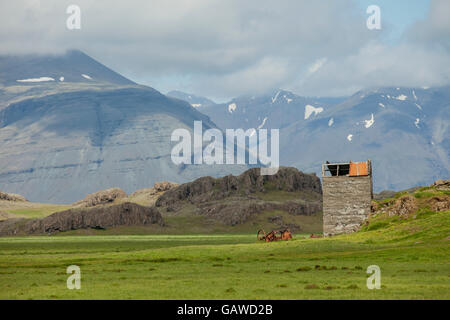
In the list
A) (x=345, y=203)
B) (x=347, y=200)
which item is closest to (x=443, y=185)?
(x=347, y=200)

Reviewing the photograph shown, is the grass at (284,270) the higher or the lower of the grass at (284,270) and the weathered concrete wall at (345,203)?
the lower

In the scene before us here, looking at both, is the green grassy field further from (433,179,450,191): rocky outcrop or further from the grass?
(433,179,450,191): rocky outcrop

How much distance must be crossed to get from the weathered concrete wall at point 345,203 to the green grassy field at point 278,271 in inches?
260

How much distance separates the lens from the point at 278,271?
6138 cm

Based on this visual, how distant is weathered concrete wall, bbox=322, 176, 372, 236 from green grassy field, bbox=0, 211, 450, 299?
6.62m

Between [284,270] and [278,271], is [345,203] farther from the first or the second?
[278,271]

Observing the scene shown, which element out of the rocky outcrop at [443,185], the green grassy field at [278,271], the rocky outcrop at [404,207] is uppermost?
the rocky outcrop at [443,185]

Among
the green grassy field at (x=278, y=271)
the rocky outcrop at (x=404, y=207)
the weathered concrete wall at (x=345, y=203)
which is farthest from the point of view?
the weathered concrete wall at (x=345, y=203)

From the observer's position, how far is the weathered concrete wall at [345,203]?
109 meters

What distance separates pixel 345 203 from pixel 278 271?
4953cm
